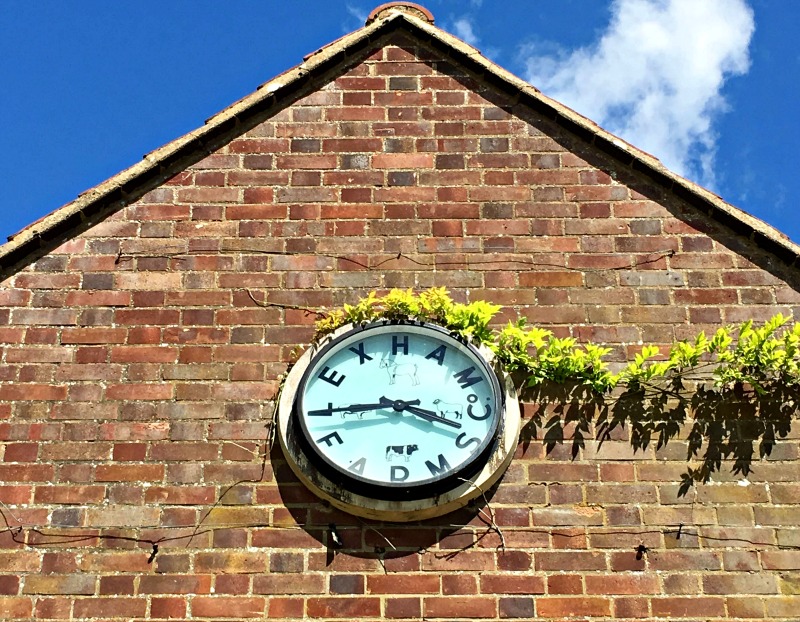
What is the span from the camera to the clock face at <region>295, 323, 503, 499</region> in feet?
16.8

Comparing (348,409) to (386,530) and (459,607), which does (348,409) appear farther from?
(459,607)

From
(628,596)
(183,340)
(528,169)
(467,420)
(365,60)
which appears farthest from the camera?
(365,60)

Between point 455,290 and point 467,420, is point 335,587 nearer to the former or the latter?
point 467,420

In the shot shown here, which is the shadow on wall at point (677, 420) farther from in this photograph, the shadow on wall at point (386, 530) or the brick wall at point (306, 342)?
the shadow on wall at point (386, 530)

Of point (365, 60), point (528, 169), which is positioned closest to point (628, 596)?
point (528, 169)

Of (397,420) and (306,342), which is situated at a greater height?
(306,342)

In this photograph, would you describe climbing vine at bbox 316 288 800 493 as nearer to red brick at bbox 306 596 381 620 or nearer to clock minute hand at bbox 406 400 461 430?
clock minute hand at bbox 406 400 461 430

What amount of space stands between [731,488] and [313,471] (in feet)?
6.45

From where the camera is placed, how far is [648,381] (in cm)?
550

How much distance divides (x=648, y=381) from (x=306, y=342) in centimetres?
172

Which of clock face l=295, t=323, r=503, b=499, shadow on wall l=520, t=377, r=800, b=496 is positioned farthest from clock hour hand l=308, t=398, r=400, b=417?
shadow on wall l=520, t=377, r=800, b=496

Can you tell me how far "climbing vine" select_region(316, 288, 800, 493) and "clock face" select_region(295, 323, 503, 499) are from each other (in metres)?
0.13

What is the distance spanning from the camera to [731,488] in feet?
17.1

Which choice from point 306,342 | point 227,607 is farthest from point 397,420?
point 227,607
